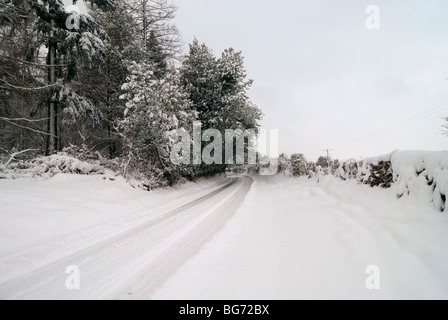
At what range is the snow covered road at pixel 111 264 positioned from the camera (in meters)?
3.16

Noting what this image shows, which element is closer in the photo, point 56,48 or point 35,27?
point 35,27

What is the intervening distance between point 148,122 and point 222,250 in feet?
34.9

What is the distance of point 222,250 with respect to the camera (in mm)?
4648

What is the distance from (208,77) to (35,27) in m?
13.6

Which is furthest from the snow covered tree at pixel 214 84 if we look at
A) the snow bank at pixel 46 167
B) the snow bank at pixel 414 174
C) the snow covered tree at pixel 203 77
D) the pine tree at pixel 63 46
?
the snow bank at pixel 414 174

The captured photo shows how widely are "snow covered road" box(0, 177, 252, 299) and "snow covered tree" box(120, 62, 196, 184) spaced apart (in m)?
7.97

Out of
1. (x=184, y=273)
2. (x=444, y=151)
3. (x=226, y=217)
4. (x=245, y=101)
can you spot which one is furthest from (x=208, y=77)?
(x=184, y=273)

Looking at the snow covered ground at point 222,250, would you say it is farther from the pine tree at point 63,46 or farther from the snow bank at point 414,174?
the pine tree at point 63,46

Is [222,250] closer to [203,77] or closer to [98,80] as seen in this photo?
[98,80]

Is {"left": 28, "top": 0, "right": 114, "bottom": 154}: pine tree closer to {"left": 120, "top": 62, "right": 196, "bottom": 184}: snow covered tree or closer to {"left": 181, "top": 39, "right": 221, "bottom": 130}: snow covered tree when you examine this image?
{"left": 120, "top": 62, "right": 196, "bottom": 184}: snow covered tree

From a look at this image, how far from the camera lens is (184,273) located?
366 cm

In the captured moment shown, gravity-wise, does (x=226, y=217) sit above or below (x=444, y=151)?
below

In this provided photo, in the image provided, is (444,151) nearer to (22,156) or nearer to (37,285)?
(37,285)

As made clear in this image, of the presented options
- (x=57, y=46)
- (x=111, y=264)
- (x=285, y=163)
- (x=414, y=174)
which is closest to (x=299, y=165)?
(x=285, y=163)
